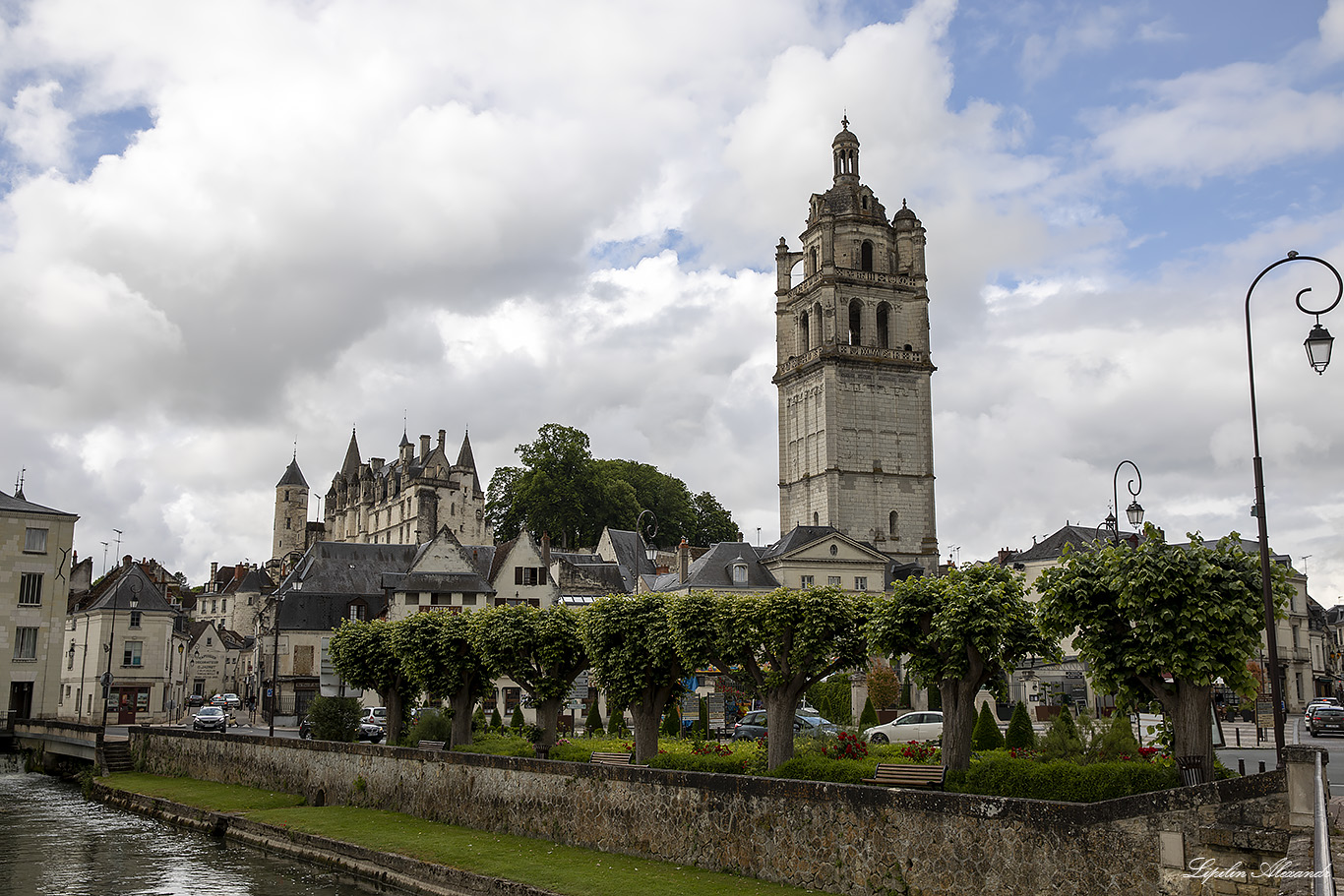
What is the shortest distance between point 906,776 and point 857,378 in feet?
228

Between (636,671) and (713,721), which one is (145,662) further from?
(636,671)

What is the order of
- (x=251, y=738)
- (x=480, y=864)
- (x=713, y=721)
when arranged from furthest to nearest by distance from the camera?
(x=713, y=721) → (x=251, y=738) → (x=480, y=864)

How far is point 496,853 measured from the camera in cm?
2253

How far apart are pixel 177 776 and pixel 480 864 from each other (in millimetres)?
24587

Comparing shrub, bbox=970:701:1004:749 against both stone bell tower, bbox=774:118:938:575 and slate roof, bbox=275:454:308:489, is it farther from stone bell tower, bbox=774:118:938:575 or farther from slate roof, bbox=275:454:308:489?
slate roof, bbox=275:454:308:489

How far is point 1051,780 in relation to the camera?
1720 cm

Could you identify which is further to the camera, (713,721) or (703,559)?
(703,559)

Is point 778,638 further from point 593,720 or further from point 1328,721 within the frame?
point 1328,721

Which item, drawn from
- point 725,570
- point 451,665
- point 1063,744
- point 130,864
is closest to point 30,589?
point 451,665

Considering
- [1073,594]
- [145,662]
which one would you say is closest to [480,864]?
[1073,594]

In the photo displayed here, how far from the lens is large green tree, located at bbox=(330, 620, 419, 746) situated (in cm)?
3778

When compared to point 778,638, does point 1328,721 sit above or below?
below

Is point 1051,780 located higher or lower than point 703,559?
lower

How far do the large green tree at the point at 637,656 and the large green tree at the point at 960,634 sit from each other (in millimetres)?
7395
